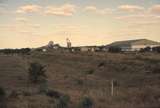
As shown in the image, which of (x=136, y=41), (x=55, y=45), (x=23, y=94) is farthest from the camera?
(x=55, y=45)

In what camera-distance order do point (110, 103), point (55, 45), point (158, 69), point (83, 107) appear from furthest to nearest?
point (55, 45) → point (158, 69) → point (110, 103) → point (83, 107)

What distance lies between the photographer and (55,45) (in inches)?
7338

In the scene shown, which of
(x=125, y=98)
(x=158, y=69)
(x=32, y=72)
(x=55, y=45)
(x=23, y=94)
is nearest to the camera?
(x=125, y=98)

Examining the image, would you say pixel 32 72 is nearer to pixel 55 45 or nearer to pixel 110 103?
pixel 110 103

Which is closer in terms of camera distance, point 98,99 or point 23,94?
point 98,99

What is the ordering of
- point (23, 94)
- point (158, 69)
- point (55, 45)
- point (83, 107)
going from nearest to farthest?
point (83, 107)
point (23, 94)
point (158, 69)
point (55, 45)

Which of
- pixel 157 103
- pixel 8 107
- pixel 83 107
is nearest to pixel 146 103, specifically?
pixel 157 103

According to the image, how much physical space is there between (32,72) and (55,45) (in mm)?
153284

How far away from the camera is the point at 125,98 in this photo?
17672 mm

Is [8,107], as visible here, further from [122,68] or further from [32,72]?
[122,68]

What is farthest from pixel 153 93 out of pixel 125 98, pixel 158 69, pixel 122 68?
pixel 122 68

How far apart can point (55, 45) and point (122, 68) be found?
142 meters

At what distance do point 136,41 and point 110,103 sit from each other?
144 metres

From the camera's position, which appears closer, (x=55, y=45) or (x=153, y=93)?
(x=153, y=93)
